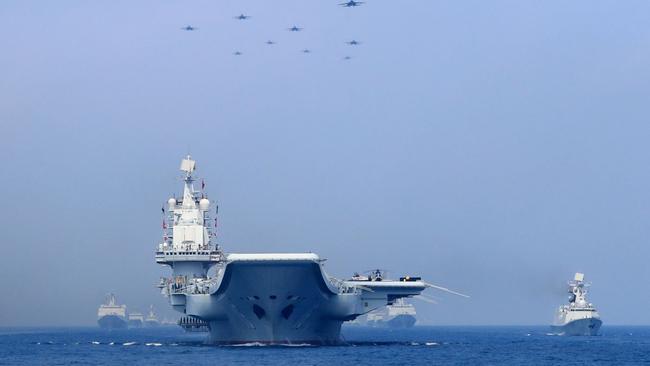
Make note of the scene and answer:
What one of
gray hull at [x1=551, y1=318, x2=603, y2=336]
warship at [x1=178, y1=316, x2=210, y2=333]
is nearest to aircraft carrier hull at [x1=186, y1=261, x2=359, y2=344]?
warship at [x1=178, y1=316, x2=210, y2=333]

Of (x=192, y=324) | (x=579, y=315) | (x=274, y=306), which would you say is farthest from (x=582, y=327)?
(x=274, y=306)

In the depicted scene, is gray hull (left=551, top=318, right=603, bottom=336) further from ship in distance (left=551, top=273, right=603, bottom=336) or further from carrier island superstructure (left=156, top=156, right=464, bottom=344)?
carrier island superstructure (left=156, top=156, right=464, bottom=344)

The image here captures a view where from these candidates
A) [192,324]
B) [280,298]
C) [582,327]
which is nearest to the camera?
[280,298]

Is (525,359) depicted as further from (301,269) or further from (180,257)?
(180,257)

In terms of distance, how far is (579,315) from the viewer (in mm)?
135000

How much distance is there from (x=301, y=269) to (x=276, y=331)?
663cm

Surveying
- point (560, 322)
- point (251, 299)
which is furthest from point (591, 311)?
point (251, 299)

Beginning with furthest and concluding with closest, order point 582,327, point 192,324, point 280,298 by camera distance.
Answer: point 582,327 < point 192,324 < point 280,298

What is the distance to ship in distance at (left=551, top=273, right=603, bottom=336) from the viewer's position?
13500 cm

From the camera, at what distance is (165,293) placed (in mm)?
97938

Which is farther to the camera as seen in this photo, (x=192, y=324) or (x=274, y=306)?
(x=192, y=324)

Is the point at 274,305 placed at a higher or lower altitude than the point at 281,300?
lower

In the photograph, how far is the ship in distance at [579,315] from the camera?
13500 centimetres

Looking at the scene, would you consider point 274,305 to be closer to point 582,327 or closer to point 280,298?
point 280,298
